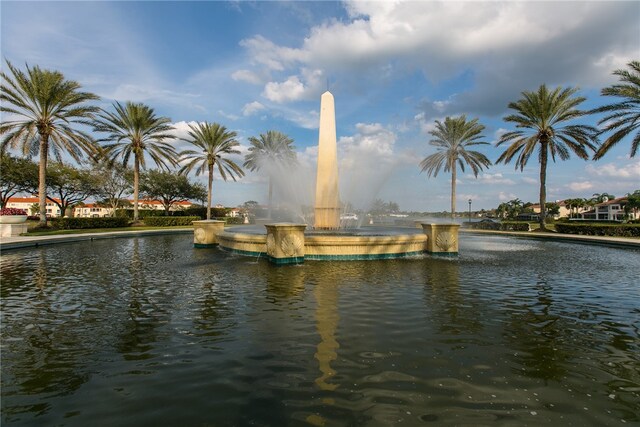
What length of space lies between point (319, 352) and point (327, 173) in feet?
50.2

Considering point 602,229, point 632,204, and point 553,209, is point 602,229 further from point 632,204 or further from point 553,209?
point 553,209

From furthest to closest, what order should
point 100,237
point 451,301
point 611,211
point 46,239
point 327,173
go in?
point 611,211 → point 100,237 → point 327,173 → point 46,239 → point 451,301

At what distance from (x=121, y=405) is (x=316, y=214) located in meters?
16.4

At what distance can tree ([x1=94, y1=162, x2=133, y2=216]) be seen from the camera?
53.2 metres

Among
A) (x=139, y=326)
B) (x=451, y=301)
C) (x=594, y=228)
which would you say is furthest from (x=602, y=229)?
(x=139, y=326)

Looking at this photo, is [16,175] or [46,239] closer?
[46,239]

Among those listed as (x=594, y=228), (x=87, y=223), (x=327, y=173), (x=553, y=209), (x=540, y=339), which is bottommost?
(x=540, y=339)

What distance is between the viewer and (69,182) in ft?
162

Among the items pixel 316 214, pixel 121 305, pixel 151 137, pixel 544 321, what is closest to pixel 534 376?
pixel 544 321

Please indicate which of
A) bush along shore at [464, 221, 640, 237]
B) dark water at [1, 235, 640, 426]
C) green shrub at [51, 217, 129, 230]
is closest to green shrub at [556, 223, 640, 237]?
bush along shore at [464, 221, 640, 237]

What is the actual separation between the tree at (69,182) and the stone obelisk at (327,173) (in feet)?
147

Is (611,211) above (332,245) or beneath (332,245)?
above

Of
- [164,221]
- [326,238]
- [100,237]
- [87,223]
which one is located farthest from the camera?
[164,221]

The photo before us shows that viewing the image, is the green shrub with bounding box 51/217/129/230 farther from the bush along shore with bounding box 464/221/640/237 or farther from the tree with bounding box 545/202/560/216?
the tree with bounding box 545/202/560/216
